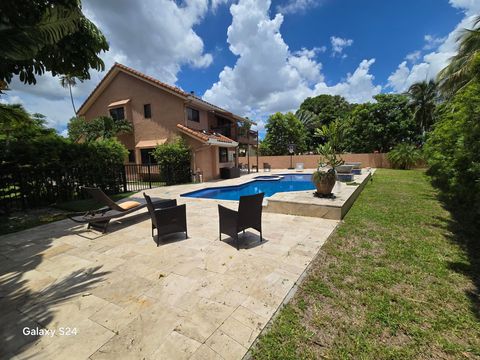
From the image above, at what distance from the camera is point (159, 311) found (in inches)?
102

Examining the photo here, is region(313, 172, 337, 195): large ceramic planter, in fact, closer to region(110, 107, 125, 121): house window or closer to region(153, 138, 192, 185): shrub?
region(153, 138, 192, 185): shrub

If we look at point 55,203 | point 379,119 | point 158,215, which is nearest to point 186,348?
point 158,215

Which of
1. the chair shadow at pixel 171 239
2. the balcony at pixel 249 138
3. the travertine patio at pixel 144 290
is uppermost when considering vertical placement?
the balcony at pixel 249 138

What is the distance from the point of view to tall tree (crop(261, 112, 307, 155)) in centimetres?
3269

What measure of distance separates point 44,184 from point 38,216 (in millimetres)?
2006

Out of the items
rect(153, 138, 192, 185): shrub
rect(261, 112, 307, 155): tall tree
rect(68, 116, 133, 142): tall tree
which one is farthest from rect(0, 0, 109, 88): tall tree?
rect(261, 112, 307, 155): tall tree

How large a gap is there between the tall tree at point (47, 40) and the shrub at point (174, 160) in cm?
785

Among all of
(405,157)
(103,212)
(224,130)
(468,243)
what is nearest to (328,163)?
(468,243)

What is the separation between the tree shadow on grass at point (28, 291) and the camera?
90.4 inches

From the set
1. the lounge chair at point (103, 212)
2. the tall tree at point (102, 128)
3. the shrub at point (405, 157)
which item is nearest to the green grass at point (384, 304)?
the lounge chair at point (103, 212)

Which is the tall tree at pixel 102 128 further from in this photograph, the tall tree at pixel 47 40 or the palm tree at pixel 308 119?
the palm tree at pixel 308 119

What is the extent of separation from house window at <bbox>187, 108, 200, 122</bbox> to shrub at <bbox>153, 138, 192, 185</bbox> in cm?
273

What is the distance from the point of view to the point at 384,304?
Answer: 2674 millimetres

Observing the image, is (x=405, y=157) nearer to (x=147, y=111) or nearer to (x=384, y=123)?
(x=384, y=123)
